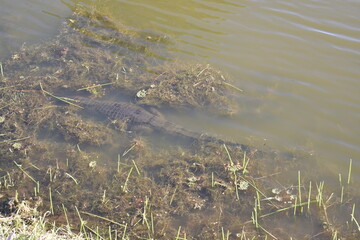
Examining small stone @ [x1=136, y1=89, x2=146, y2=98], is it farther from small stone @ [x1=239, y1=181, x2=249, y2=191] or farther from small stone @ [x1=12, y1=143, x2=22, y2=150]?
small stone @ [x1=239, y1=181, x2=249, y2=191]

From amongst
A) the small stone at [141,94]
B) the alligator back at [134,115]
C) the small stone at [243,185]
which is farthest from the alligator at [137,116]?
the small stone at [243,185]

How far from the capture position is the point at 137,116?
19.1 ft

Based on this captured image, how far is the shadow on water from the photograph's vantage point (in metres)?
4.23

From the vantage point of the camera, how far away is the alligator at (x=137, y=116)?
213 inches

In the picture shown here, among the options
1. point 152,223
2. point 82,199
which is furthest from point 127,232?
point 82,199

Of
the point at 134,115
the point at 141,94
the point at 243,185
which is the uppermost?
the point at 141,94

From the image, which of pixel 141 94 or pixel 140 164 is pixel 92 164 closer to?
pixel 140 164

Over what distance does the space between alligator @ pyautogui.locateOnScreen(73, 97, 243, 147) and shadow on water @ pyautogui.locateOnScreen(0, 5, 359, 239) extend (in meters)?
0.09

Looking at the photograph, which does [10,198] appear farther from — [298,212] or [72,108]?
[298,212]

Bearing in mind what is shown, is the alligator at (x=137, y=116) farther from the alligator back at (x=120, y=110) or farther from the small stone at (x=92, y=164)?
the small stone at (x=92, y=164)

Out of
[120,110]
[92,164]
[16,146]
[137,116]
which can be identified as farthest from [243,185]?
[16,146]

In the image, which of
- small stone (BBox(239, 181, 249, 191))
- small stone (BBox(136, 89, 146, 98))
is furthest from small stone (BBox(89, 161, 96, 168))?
small stone (BBox(239, 181, 249, 191))

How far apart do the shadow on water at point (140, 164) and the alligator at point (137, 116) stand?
0.29 ft

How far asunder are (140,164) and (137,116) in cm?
108
